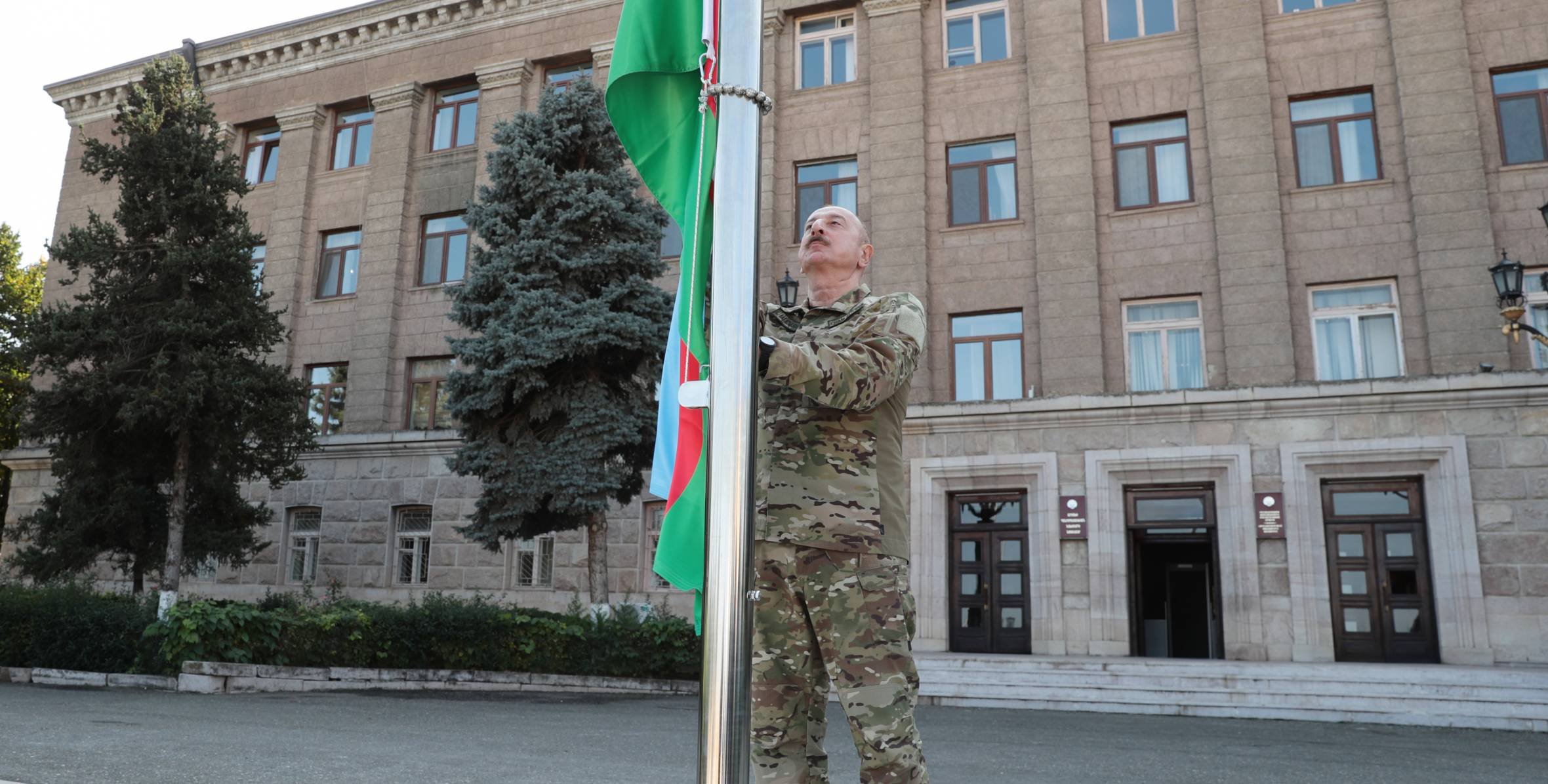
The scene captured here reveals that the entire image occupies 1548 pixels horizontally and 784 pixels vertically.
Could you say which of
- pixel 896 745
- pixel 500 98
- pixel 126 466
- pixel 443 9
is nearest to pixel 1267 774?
pixel 896 745

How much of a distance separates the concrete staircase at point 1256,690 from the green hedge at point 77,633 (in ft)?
35.6

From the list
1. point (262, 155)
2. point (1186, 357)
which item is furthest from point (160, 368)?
point (1186, 357)

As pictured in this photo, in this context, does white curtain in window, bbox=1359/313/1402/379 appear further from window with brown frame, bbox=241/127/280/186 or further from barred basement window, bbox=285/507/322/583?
window with brown frame, bbox=241/127/280/186

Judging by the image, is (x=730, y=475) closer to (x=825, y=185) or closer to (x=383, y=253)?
(x=825, y=185)

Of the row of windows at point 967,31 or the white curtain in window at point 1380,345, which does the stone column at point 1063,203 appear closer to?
the row of windows at point 967,31

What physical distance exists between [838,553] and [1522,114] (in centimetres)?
2083

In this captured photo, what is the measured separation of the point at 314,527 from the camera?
83.7ft

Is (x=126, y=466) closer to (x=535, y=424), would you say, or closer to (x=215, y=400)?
(x=215, y=400)

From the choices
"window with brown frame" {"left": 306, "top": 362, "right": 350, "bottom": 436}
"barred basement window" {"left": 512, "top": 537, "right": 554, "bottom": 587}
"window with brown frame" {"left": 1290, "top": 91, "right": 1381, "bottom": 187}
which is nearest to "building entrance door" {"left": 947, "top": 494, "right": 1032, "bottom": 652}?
"window with brown frame" {"left": 1290, "top": 91, "right": 1381, "bottom": 187}

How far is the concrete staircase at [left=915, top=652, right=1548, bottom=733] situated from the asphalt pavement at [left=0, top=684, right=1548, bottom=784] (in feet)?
2.84

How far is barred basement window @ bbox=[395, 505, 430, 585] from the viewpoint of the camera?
24.1 m

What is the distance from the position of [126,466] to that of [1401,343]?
2249 centimetres

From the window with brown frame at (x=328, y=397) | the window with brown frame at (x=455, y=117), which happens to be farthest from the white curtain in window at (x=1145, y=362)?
the window with brown frame at (x=328, y=397)

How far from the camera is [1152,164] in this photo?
20.8 m
